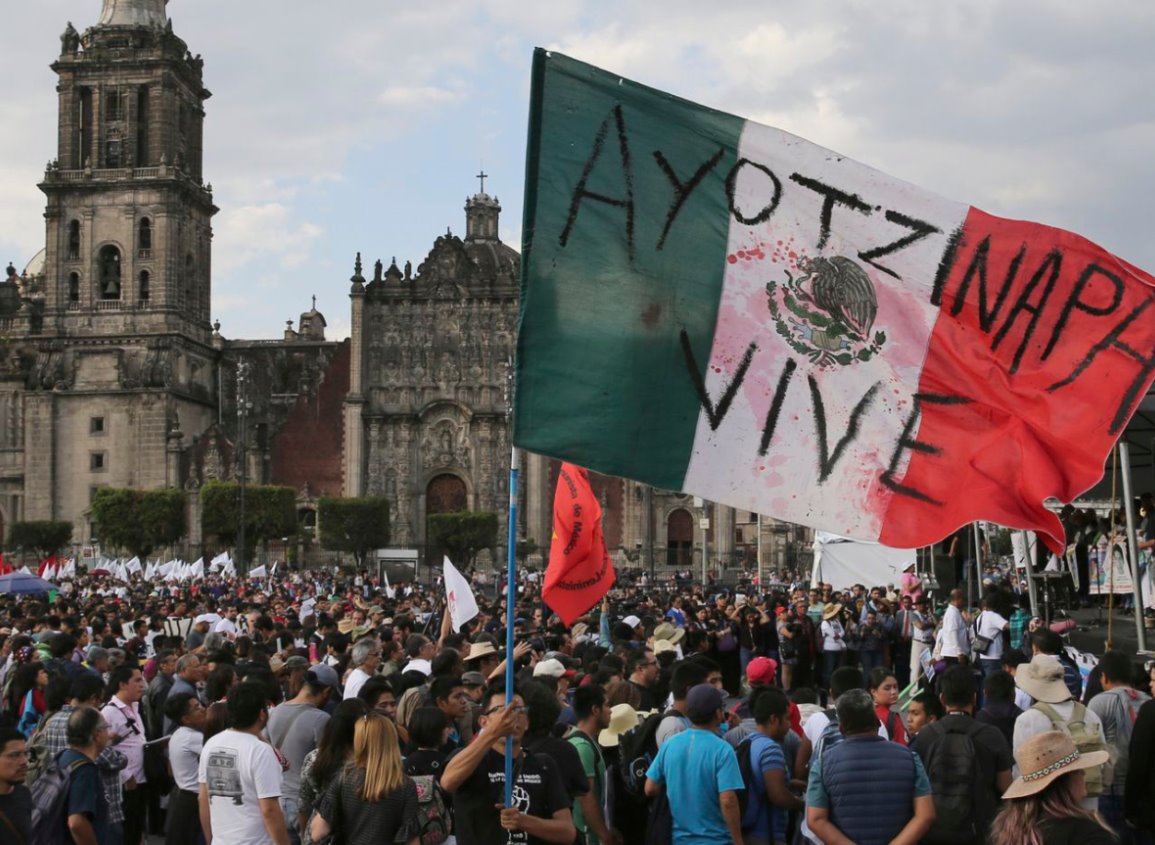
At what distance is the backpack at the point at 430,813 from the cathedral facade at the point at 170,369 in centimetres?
5938

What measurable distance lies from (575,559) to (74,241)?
60.5 meters

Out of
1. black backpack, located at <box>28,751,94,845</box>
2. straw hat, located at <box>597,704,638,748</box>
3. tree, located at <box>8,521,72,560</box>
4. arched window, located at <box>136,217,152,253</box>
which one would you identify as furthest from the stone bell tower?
black backpack, located at <box>28,751,94,845</box>

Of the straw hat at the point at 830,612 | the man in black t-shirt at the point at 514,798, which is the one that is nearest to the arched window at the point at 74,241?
the straw hat at the point at 830,612

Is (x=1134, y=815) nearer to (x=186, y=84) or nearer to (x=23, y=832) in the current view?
(x=23, y=832)

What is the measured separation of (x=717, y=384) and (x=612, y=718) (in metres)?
2.64

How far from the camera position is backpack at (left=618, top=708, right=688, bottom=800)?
27.2ft

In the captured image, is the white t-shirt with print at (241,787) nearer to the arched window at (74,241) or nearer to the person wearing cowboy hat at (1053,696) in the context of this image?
the person wearing cowboy hat at (1053,696)

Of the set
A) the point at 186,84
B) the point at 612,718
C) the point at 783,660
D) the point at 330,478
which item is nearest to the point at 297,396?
the point at 330,478

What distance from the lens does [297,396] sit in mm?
73438

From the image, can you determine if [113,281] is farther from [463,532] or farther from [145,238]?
[463,532]

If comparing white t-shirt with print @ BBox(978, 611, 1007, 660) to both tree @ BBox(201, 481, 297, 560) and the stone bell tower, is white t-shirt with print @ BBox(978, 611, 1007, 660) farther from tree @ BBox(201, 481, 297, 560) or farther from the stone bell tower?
the stone bell tower

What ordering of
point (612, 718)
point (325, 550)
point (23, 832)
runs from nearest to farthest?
point (23, 832), point (612, 718), point (325, 550)

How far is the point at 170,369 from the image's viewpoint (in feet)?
222

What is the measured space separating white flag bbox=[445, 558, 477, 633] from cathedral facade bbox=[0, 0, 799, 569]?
5044 centimetres
